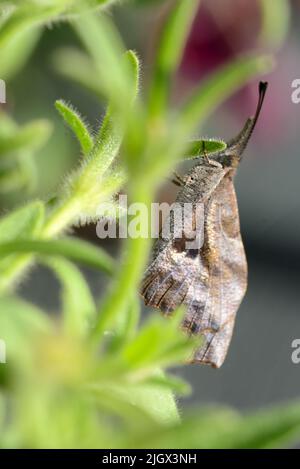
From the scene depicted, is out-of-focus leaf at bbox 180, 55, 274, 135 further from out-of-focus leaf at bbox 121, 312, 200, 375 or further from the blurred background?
the blurred background

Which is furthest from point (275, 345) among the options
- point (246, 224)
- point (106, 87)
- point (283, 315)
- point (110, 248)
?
point (106, 87)

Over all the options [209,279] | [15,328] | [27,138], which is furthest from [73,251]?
[209,279]

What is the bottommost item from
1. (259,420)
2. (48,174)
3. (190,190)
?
(259,420)

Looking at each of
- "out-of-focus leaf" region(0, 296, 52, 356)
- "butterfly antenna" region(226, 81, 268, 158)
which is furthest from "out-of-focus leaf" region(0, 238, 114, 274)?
"butterfly antenna" region(226, 81, 268, 158)

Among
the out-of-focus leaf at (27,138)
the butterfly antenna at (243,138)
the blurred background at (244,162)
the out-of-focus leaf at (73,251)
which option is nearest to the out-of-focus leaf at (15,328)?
the out-of-focus leaf at (73,251)

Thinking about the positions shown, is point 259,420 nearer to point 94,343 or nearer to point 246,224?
point 94,343

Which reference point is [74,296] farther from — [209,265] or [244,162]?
[244,162]
